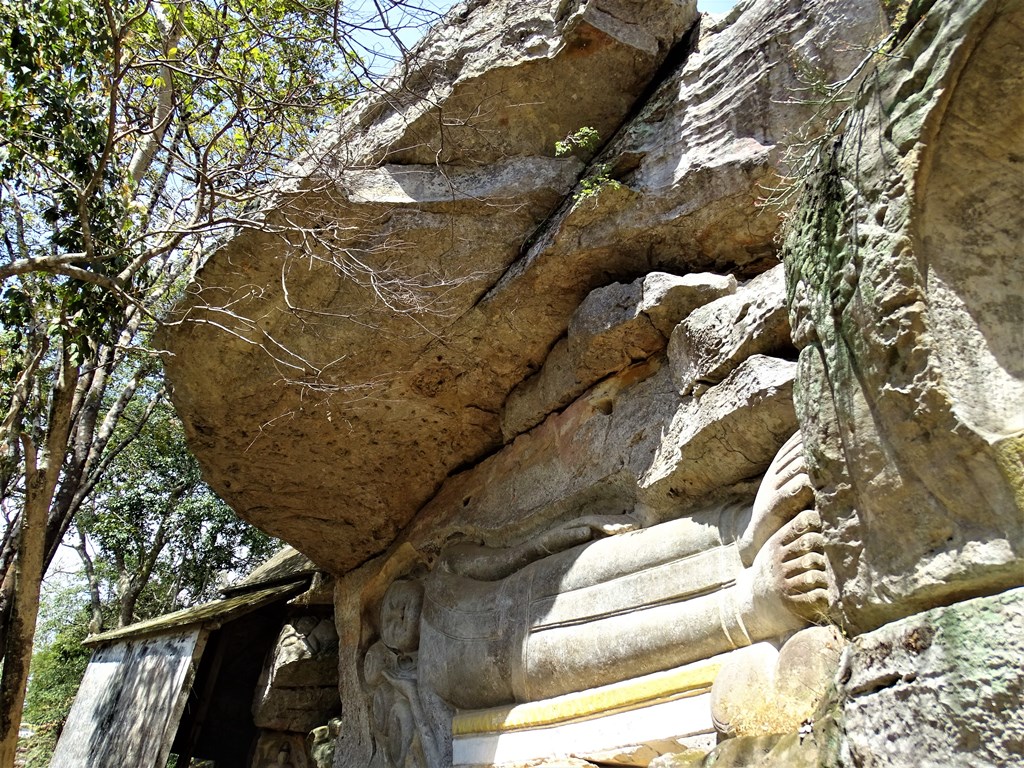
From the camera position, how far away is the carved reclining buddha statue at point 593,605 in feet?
12.5

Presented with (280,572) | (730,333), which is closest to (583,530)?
(730,333)

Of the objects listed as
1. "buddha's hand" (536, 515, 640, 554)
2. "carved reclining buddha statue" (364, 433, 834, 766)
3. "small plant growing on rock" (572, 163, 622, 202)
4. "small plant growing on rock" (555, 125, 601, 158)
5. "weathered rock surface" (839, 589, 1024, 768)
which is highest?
"small plant growing on rock" (555, 125, 601, 158)

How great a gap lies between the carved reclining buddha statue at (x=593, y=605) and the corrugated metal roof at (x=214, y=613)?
5.85 ft

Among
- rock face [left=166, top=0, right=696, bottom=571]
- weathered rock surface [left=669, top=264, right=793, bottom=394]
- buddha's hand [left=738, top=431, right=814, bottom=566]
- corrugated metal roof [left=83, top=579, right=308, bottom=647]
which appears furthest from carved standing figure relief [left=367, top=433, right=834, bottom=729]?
corrugated metal roof [left=83, top=579, right=308, bottom=647]

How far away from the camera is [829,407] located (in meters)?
2.61

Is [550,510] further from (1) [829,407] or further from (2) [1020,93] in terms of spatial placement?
(2) [1020,93]

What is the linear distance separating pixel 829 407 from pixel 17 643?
15.5 ft

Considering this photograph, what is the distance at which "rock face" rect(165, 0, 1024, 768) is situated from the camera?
2.33 meters

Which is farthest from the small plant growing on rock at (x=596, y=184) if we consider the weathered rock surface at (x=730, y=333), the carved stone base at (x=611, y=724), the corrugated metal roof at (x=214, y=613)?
the corrugated metal roof at (x=214, y=613)

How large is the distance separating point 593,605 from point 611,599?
0.13 metres

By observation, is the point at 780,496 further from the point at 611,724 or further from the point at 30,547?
the point at 30,547

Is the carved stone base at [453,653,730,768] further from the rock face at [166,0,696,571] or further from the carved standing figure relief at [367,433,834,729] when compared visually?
the rock face at [166,0,696,571]

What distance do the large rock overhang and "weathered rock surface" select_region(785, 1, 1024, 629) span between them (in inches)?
101

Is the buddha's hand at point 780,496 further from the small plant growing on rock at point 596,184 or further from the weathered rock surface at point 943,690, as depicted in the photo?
the small plant growing on rock at point 596,184
